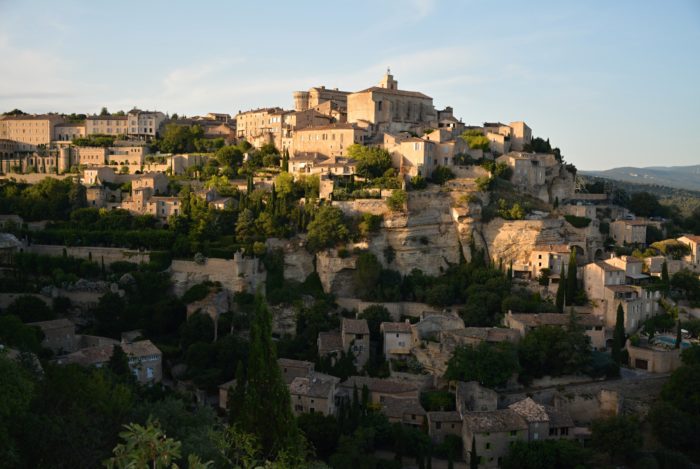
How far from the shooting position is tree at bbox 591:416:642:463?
28578 millimetres

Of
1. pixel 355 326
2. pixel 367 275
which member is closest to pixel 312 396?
pixel 355 326

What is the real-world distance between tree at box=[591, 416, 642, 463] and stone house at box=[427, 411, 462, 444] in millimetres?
5271

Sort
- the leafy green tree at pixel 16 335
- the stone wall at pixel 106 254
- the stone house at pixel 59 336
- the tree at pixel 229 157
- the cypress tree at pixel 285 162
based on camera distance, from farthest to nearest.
Answer: 1. the tree at pixel 229 157
2. the cypress tree at pixel 285 162
3. the stone wall at pixel 106 254
4. the stone house at pixel 59 336
5. the leafy green tree at pixel 16 335

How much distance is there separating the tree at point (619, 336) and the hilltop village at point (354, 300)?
95 millimetres

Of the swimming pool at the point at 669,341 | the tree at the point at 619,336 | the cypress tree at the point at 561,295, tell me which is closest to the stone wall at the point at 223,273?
the cypress tree at the point at 561,295

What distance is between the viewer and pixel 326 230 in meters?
41.3

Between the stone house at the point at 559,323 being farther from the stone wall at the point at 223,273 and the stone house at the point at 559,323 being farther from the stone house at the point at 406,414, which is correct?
the stone wall at the point at 223,273

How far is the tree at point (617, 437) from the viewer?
28.6 m

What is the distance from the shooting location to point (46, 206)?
46.7 m

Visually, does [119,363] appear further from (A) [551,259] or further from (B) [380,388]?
(A) [551,259]

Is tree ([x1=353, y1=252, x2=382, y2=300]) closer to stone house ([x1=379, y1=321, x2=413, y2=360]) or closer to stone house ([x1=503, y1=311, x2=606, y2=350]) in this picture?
stone house ([x1=379, y1=321, x2=413, y2=360])

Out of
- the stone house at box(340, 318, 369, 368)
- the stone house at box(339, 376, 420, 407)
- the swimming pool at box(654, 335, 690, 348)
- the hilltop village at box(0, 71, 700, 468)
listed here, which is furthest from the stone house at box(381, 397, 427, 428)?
the swimming pool at box(654, 335, 690, 348)

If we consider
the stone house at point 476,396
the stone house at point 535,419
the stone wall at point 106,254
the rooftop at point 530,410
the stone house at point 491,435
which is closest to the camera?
the stone house at point 491,435

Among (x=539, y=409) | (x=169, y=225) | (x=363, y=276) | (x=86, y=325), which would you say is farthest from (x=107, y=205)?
(x=539, y=409)
